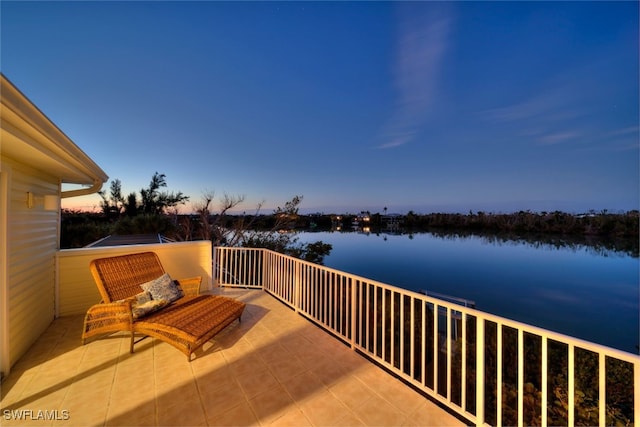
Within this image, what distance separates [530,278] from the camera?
1417 cm

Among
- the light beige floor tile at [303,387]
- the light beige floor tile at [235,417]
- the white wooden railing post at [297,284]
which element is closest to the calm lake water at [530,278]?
the white wooden railing post at [297,284]

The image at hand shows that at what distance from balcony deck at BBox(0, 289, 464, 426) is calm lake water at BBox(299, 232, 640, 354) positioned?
34.7ft

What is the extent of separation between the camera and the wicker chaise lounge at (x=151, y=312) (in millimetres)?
2465

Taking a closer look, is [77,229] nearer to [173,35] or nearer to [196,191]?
[196,191]

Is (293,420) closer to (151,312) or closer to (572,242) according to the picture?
(151,312)

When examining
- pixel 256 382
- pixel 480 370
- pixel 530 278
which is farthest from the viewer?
pixel 530 278

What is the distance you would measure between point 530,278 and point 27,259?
20285mm

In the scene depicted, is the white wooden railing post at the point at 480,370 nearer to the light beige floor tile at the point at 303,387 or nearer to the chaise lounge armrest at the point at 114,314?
the light beige floor tile at the point at 303,387

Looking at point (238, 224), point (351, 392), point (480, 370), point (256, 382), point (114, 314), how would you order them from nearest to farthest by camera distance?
point (480, 370) < point (351, 392) < point (256, 382) < point (114, 314) < point (238, 224)

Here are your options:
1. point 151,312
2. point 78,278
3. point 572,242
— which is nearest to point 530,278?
point 572,242

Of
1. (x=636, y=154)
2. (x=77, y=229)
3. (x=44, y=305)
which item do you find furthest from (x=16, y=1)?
(x=636, y=154)

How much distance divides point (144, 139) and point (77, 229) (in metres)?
6.58

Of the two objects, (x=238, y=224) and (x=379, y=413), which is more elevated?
(x=238, y=224)

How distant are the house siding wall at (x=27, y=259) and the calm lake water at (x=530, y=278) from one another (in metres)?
10.3
